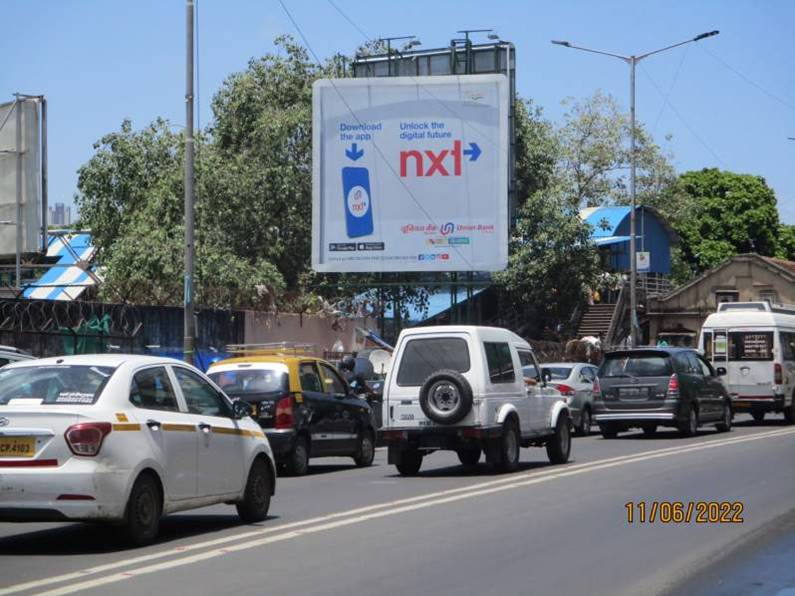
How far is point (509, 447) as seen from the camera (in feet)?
59.3

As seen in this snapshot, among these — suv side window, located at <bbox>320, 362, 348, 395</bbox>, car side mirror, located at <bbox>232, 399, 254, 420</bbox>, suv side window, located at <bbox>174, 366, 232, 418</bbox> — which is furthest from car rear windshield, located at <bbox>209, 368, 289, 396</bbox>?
suv side window, located at <bbox>174, 366, 232, 418</bbox>

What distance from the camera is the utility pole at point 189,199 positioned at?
23.3 meters

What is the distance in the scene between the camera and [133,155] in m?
46.5

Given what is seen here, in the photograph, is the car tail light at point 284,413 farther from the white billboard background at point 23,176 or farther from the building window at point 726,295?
the building window at point 726,295

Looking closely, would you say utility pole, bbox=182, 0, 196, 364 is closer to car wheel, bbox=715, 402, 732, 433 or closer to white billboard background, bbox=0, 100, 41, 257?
white billboard background, bbox=0, 100, 41, 257

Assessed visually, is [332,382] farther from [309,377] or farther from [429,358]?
[429,358]

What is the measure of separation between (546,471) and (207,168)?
26073mm

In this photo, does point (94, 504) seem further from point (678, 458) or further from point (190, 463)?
point (678, 458)

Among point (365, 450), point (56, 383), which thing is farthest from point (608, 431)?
point (56, 383)

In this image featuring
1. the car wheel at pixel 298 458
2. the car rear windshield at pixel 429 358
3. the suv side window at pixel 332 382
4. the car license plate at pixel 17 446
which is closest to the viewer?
the car license plate at pixel 17 446

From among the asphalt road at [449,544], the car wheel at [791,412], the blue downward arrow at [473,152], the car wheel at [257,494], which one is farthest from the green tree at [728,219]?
the car wheel at [257,494]

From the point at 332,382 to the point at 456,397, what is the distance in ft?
10.3

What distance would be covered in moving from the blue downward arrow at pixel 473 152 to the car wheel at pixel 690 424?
12.6 meters
